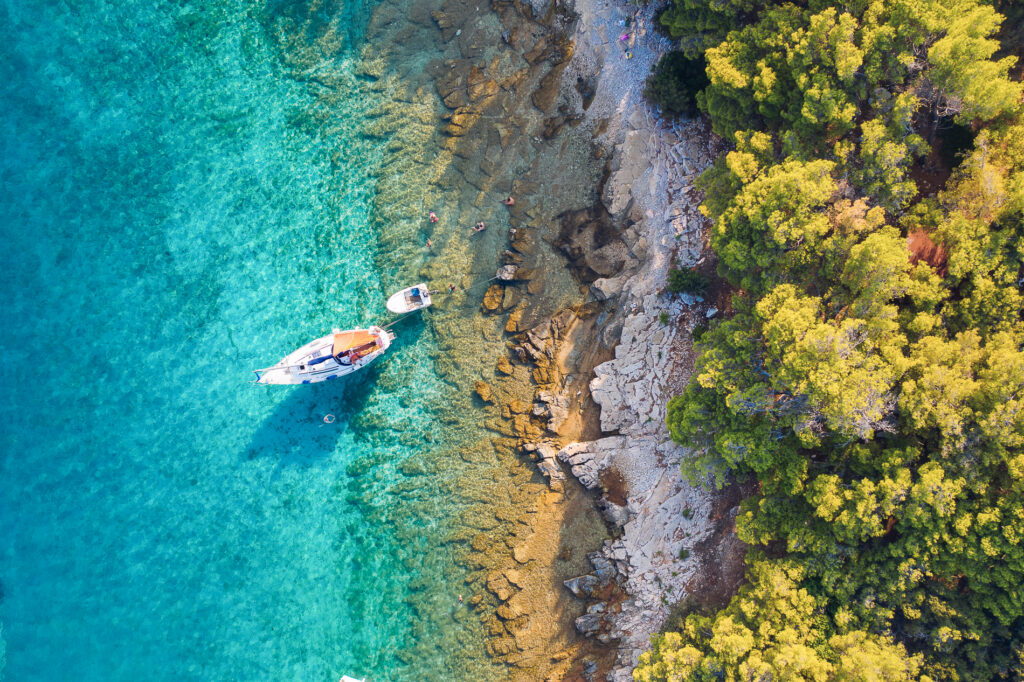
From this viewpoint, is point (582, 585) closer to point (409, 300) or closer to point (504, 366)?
point (504, 366)

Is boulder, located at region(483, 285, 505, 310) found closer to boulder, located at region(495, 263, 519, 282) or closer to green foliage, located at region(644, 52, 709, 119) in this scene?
boulder, located at region(495, 263, 519, 282)

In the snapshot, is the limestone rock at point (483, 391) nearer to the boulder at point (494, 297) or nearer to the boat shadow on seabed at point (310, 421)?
the boulder at point (494, 297)

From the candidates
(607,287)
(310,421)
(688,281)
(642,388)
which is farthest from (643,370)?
(310,421)

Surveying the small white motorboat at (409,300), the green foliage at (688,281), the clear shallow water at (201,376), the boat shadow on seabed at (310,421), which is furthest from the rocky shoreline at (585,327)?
the boat shadow on seabed at (310,421)

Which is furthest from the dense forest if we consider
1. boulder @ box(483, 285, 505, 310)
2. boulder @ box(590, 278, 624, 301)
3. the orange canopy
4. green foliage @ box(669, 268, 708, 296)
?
the orange canopy

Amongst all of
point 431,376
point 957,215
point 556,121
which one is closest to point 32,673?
point 431,376

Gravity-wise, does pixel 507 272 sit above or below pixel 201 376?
above
